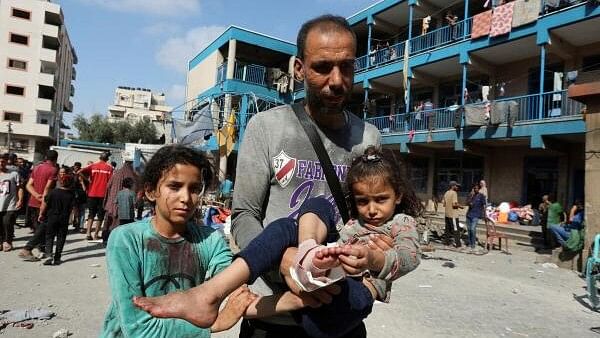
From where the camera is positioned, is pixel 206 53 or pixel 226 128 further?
pixel 206 53

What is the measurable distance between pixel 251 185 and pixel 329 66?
55cm

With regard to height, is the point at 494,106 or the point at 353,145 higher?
the point at 494,106

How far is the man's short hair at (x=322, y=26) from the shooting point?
1678 millimetres

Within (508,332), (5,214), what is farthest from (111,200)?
(508,332)

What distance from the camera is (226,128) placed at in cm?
1423

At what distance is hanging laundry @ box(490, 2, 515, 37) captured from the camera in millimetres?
15023

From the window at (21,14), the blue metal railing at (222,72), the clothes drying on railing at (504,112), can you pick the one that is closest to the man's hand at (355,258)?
the clothes drying on railing at (504,112)

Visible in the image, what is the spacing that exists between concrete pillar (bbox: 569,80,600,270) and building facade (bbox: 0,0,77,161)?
46277 mm

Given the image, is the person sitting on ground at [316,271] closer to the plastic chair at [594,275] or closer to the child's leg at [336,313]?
the child's leg at [336,313]

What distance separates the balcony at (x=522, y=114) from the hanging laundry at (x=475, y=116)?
0.43 meters

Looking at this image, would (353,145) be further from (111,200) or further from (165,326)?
(111,200)

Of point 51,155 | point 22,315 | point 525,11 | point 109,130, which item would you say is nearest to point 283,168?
point 22,315

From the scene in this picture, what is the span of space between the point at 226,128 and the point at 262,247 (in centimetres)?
1320

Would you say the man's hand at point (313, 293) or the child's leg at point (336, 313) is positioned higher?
the man's hand at point (313, 293)
